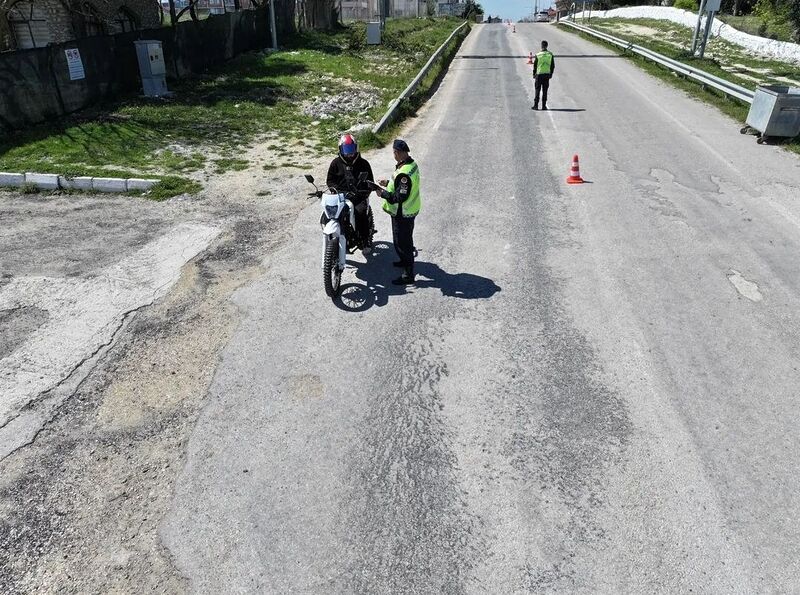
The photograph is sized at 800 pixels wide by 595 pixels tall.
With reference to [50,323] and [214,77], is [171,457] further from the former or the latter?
[214,77]

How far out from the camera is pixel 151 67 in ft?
58.6

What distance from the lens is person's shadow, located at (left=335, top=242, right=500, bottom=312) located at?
710 cm

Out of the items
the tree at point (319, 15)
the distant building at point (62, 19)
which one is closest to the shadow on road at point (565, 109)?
the distant building at point (62, 19)

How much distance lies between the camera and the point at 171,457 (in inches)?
186

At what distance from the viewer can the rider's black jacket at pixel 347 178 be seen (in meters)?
7.39

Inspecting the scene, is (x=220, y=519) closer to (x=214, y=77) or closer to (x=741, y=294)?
(x=741, y=294)

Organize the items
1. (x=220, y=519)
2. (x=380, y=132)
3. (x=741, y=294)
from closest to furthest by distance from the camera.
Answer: (x=220, y=519) < (x=741, y=294) < (x=380, y=132)

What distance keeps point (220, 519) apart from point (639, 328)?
466 centimetres

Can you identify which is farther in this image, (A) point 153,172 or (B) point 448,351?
(A) point 153,172

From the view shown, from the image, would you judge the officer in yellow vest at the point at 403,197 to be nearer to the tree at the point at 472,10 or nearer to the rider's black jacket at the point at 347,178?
the rider's black jacket at the point at 347,178

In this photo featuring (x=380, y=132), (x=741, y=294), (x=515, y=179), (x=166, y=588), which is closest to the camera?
(x=166, y=588)

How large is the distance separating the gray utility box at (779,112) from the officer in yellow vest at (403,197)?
11.1 m

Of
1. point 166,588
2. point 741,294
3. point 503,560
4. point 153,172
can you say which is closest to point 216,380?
point 166,588

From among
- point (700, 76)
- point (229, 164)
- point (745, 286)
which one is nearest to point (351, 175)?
point (745, 286)
